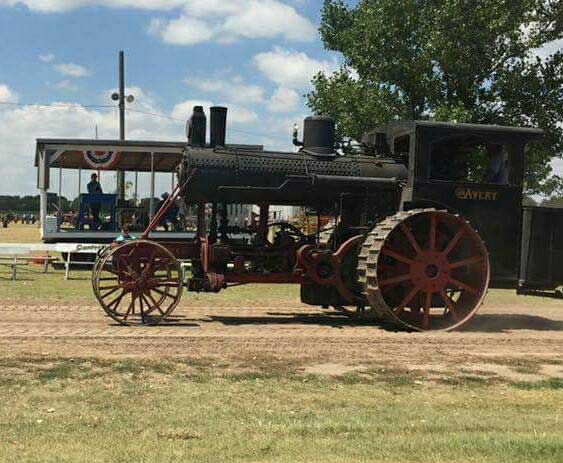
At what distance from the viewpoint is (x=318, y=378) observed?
7.35m

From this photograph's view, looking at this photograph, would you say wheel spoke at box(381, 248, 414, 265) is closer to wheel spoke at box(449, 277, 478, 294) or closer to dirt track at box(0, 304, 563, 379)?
wheel spoke at box(449, 277, 478, 294)

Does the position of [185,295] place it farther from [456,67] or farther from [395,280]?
[456,67]

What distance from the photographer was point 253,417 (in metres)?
5.89

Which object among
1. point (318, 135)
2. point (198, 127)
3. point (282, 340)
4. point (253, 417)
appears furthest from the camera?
point (318, 135)

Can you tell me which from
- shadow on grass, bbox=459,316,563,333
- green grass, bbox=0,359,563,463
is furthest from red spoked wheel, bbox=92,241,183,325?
shadow on grass, bbox=459,316,563,333

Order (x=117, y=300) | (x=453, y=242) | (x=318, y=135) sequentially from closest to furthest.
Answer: (x=117, y=300), (x=453, y=242), (x=318, y=135)

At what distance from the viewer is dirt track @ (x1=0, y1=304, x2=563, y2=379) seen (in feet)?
27.1

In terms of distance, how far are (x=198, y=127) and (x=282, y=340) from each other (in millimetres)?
3443

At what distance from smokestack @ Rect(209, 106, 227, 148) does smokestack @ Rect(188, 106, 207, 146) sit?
14 cm

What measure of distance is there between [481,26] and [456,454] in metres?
16.6

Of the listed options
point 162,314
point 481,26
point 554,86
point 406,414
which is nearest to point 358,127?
point 481,26

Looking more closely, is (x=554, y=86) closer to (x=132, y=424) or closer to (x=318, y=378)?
(x=318, y=378)

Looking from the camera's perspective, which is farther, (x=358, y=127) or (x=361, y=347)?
(x=358, y=127)

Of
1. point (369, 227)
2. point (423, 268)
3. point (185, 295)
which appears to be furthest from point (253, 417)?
point (185, 295)
